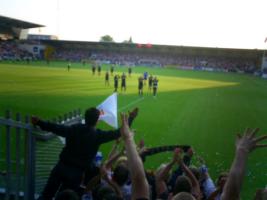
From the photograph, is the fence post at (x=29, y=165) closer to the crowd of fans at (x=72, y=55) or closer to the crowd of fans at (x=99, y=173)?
the crowd of fans at (x=99, y=173)

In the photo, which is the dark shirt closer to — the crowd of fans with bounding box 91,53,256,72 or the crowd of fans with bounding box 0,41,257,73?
the crowd of fans with bounding box 0,41,257,73

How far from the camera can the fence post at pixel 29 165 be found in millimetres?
5371

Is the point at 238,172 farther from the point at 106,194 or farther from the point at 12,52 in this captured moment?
the point at 12,52

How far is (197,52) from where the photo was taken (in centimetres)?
9719

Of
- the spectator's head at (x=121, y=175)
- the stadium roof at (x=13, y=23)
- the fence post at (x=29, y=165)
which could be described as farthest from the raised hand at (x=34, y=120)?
the stadium roof at (x=13, y=23)

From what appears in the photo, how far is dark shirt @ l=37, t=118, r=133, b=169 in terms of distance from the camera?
5.25 meters

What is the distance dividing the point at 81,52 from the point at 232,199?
105445 mm

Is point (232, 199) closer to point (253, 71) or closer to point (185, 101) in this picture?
point (185, 101)

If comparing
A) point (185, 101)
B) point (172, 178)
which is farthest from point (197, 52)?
point (172, 178)

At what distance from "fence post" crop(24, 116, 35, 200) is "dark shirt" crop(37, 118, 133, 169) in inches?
11.1

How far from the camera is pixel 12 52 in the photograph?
266ft

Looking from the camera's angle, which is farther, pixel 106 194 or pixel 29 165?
pixel 29 165

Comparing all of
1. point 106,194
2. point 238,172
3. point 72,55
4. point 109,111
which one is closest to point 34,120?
point 109,111

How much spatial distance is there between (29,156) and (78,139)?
0.82 m
